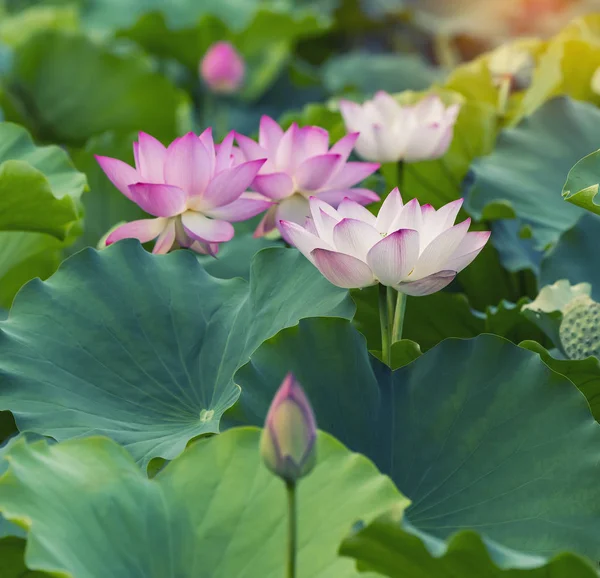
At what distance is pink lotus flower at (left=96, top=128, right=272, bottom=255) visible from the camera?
0.87 metres

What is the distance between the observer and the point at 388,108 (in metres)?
1.25

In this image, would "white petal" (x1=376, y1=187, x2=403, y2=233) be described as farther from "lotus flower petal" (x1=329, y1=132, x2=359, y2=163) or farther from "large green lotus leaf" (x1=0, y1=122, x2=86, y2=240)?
"large green lotus leaf" (x1=0, y1=122, x2=86, y2=240)

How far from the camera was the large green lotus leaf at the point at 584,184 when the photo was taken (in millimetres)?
814

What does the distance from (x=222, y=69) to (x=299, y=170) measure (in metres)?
1.20

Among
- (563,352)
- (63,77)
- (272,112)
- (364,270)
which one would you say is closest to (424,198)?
(563,352)

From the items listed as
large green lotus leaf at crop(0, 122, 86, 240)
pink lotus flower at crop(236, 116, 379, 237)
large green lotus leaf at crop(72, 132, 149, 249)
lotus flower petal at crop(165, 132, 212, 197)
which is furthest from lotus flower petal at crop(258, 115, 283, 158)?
large green lotus leaf at crop(72, 132, 149, 249)

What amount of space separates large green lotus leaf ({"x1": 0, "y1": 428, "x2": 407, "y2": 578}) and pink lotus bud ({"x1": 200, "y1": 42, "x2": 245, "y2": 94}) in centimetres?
153

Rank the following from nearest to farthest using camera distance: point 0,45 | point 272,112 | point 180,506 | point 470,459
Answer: point 180,506 < point 470,459 < point 0,45 < point 272,112

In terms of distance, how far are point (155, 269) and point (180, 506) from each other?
1.15 feet

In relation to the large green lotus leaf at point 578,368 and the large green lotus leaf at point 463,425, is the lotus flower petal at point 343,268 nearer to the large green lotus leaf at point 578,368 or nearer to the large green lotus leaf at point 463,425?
the large green lotus leaf at point 463,425

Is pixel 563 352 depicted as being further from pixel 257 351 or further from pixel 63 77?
pixel 63 77

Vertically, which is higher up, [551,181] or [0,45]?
[551,181]

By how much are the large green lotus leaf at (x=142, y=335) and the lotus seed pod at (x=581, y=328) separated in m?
0.24

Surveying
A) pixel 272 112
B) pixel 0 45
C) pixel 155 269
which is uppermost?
pixel 155 269
